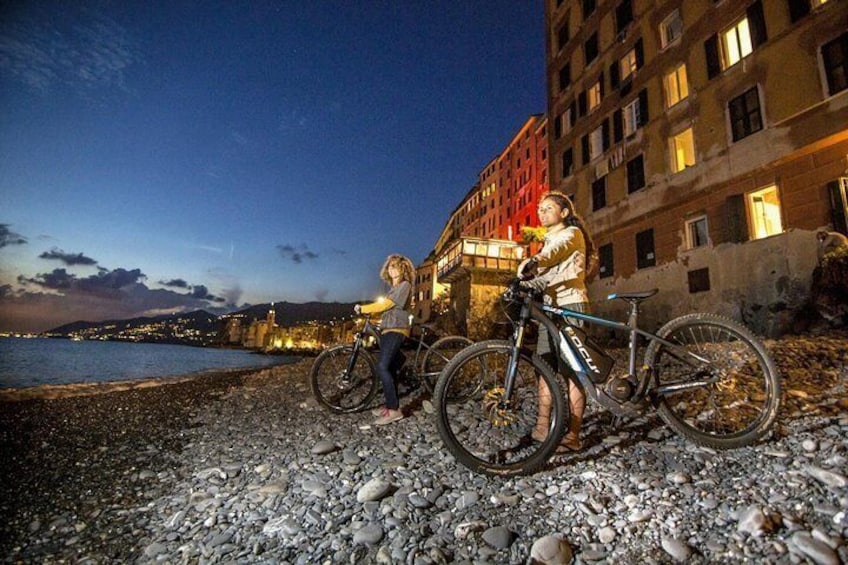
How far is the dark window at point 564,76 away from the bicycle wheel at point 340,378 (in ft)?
80.4

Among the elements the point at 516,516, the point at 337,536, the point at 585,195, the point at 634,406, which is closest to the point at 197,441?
the point at 337,536

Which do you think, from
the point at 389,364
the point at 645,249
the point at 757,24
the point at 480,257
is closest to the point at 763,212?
the point at 645,249

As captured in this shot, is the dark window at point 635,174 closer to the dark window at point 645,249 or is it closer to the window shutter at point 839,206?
the dark window at point 645,249

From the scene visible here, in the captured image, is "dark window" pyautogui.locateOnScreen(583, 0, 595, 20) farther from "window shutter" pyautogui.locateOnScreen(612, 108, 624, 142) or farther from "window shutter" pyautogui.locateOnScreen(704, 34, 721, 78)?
"window shutter" pyautogui.locateOnScreen(704, 34, 721, 78)

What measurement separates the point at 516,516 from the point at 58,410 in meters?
8.18

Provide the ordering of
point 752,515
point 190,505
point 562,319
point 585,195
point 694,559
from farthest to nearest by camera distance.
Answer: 1. point 585,195
2. point 562,319
3. point 190,505
4. point 752,515
5. point 694,559

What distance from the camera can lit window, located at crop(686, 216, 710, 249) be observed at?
14656mm

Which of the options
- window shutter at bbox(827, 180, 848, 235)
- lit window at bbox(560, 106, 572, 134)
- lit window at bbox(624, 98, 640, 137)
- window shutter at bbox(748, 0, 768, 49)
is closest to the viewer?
window shutter at bbox(827, 180, 848, 235)

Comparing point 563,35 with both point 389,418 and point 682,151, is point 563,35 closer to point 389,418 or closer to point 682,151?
point 682,151

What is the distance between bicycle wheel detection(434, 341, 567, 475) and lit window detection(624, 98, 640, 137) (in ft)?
63.1

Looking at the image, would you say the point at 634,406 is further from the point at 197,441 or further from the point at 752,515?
the point at 197,441

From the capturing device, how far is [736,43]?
1397cm

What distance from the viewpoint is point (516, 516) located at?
2.44 meters

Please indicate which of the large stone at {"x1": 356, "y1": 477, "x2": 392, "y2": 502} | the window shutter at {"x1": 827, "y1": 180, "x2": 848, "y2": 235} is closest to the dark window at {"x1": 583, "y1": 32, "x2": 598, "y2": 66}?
the window shutter at {"x1": 827, "y1": 180, "x2": 848, "y2": 235}
